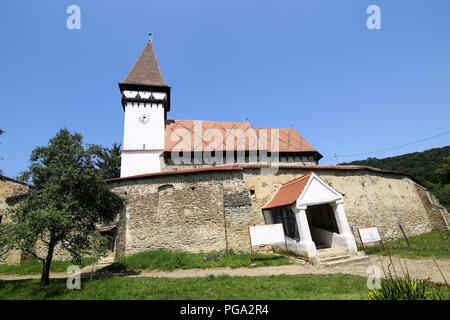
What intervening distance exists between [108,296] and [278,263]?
24.2ft

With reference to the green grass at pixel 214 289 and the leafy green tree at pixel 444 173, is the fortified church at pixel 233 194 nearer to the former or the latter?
the green grass at pixel 214 289

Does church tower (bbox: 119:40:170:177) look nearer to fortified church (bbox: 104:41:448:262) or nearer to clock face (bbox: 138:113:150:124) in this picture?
clock face (bbox: 138:113:150:124)

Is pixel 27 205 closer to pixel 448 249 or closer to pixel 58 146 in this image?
pixel 58 146

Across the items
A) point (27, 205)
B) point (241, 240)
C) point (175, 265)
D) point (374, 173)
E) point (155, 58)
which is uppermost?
point (155, 58)

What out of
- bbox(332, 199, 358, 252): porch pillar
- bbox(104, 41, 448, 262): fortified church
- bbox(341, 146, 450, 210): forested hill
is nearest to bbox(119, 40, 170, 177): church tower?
bbox(104, 41, 448, 262): fortified church

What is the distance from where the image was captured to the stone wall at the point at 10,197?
1382 centimetres

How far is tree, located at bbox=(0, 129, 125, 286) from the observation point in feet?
24.9

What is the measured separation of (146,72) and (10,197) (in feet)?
56.9

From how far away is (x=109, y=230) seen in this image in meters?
13.4

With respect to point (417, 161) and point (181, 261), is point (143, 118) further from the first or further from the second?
point (417, 161)

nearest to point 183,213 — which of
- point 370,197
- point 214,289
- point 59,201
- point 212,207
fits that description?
point 212,207

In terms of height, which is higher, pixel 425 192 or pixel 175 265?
pixel 425 192

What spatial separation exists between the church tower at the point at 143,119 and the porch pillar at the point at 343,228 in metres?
15.6
